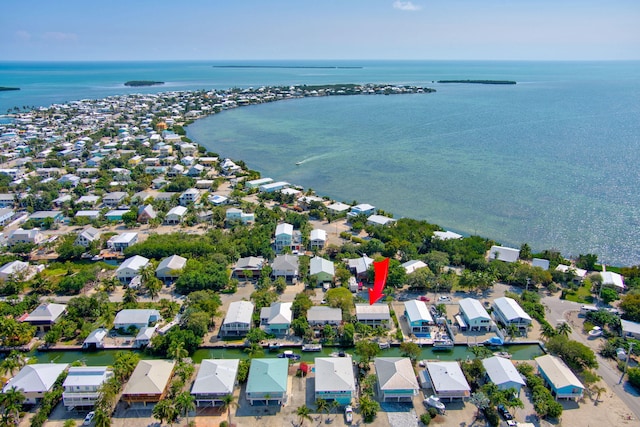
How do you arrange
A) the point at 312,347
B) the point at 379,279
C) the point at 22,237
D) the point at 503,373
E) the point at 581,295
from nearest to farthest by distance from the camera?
the point at 503,373 → the point at 312,347 → the point at 379,279 → the point at 581,295 → the point at 22,237

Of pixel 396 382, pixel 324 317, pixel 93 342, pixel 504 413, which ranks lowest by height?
pixel 504 413

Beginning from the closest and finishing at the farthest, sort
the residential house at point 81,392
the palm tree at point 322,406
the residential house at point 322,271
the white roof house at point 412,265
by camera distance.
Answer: the palm tree at point 322,406 → the residential house at point 81,392 → the residential house at point 322,271 → the white roof house at point 412,265

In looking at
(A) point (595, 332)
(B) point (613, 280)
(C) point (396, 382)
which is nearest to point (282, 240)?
(C) point (396, 382)

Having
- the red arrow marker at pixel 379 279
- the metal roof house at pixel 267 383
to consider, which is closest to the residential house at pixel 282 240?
the red arrow marker at pixel 379 279

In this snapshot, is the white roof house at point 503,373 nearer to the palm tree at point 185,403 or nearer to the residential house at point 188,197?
the palm tree at point 185,403

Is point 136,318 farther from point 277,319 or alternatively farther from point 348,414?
point 348,414
